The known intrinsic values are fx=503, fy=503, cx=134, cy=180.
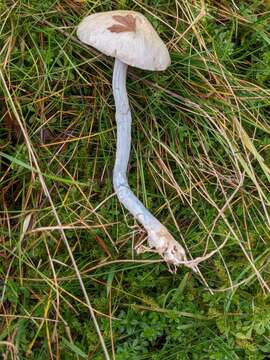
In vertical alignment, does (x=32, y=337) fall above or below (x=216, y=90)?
below

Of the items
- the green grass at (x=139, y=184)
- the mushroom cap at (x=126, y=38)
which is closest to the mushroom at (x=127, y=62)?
the mushroom cap at (x=126, y=38)

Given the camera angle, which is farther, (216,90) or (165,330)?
(216,90)

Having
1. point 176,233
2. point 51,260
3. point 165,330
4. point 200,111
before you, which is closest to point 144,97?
point 200,111

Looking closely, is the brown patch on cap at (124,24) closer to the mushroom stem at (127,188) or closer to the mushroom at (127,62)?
the mushroom at (127,62)

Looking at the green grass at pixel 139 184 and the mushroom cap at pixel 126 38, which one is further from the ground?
the mushroom cap at pixel 126 38

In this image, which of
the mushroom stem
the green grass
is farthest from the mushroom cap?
the green grass

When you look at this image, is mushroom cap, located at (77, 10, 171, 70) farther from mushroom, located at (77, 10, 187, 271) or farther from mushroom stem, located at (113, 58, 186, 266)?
mushroom stem, located at (113, 58, 186, 266)

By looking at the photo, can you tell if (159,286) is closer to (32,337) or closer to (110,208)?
(110,208)
